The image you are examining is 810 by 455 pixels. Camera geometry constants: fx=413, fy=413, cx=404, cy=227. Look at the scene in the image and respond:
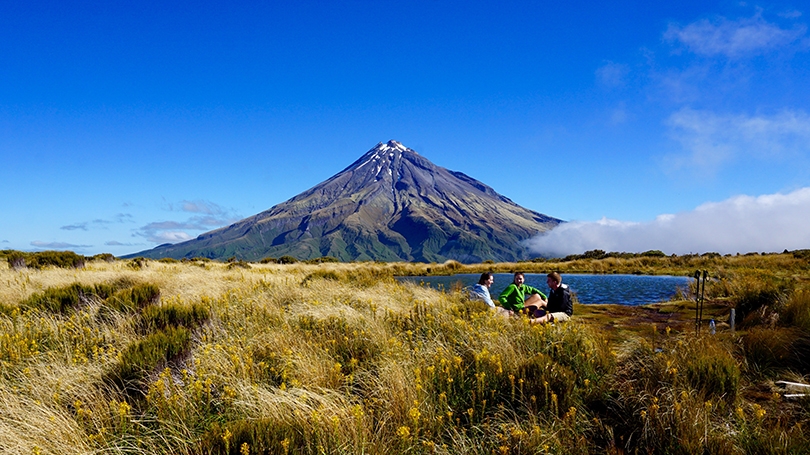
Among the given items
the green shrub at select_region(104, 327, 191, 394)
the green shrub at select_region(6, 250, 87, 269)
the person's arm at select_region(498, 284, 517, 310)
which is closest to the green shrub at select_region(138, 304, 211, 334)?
the green shrub at select_region(104, 327, 191, 394)

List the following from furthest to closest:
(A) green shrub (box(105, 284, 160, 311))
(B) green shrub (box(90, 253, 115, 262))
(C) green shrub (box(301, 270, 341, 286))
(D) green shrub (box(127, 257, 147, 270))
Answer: (B) green shrub (box(90, 253, 115, 262)) → (D) green shrub (box(127, 257, 147, 270)) → (C) green shrub (box(301, 270, 341, 286)) → (A) green shrub (box(105, 284, 160, 311))

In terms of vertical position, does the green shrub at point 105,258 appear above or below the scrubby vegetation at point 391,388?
above

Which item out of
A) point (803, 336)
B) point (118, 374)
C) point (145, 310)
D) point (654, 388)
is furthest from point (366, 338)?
point (803, 336)

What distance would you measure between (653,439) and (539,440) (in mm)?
997

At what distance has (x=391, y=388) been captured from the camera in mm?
4090

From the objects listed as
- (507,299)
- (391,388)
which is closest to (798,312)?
(507,299)

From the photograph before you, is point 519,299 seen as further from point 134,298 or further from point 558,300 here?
point 134,298

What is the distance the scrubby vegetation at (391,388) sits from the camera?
333cm

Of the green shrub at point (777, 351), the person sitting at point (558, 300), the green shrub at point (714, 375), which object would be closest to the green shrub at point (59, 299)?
the person sitting at point (558, 300)

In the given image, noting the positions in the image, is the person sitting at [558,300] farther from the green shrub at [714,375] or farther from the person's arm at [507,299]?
the green shrub at [714,375]

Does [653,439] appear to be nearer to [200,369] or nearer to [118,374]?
[200,369]

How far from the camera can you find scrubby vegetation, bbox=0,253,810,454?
333cm

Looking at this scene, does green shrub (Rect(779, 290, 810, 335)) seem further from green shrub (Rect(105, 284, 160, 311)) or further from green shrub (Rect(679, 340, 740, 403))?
green shrub (Rect(105, 284, 160, 311))

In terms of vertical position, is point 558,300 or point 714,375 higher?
point 558,300
